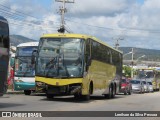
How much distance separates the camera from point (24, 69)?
31312 millimetres

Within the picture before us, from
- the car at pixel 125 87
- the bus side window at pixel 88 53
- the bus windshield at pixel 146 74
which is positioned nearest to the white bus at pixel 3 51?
the bus side window at pixel 88 53

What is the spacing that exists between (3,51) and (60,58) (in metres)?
5.38

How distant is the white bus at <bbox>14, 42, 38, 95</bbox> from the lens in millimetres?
31031

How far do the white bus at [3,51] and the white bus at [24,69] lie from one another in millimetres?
11367

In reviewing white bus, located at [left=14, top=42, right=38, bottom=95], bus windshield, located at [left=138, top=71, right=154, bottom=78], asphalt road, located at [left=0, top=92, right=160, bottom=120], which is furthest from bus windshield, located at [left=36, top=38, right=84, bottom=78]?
bus windshield, located at [left=138, top=71, right=154, bottom=78]

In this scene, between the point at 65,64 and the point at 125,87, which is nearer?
the point at 65,64

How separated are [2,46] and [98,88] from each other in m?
10.6

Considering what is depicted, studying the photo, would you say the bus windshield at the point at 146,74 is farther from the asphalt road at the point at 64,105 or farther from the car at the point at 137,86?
the asphalt road at the point at 64,105

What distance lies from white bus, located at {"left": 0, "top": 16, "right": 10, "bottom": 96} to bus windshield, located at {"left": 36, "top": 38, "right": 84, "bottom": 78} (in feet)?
15.7

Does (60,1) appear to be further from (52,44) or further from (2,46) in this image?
(2,46)

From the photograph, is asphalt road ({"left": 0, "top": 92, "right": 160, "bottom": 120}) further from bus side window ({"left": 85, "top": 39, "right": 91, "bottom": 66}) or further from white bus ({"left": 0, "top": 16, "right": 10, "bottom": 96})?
bus side window ({"left": 85, "top": 39, "right": 91, "bottom": 66})

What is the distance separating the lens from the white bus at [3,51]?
19047 millimetres

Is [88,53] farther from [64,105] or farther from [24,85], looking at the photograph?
[24,85]

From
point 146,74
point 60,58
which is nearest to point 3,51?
point 60,58
